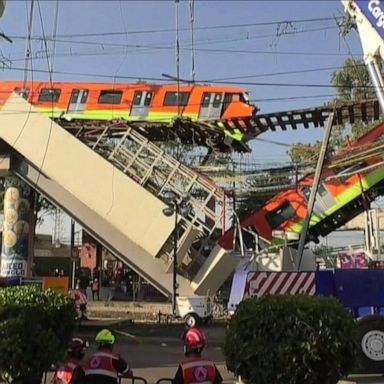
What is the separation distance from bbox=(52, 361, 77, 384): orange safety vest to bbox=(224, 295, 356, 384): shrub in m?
1.65

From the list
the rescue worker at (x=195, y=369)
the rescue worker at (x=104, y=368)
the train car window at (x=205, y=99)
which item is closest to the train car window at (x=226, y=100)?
the train car window at (x=205, y=99)

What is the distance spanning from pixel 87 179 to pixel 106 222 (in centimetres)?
182

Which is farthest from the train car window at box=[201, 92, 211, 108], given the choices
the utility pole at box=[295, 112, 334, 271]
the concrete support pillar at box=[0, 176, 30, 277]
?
the concrete support pillar at box=[0, 176, 30, 277]

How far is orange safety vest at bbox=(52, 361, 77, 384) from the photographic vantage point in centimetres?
661

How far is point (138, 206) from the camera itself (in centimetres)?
2420

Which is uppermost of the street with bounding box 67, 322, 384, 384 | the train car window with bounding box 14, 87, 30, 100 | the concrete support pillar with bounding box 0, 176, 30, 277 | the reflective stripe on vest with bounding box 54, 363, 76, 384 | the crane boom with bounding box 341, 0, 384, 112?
the train car window with bounding box 14, 87, 30, 100

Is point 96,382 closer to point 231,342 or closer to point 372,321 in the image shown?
point 231,342

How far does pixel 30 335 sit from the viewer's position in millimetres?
6879

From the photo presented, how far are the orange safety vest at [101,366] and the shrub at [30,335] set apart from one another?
21.7 inches

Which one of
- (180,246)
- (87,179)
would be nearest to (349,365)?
(180,246)

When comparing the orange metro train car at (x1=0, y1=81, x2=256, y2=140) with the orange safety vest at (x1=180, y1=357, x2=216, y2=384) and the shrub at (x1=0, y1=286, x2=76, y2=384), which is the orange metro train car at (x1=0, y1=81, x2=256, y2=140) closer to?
the shrub at (x1=0, y1=286, x2=76, y2=384)

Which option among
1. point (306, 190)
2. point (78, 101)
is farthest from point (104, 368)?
point (78, 101)

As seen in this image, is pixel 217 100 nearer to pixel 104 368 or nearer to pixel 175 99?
pixel 175 99

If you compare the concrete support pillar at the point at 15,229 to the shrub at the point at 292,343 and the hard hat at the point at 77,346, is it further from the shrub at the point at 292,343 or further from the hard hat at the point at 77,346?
the shrub at the point at 292,343
